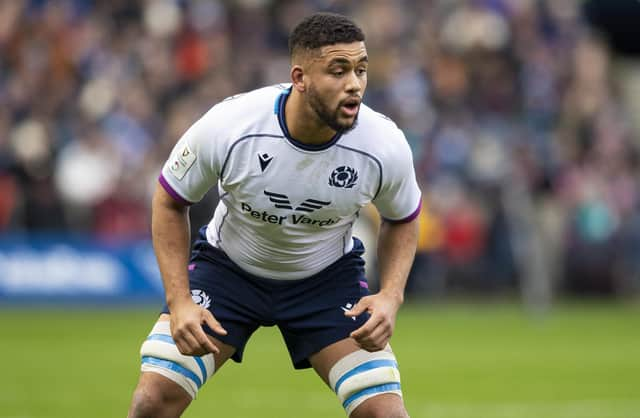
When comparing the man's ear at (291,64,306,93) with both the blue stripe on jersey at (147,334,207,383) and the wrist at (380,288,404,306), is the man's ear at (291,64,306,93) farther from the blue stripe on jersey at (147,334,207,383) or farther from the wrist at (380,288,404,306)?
the blue stripe on jersey at (147,334,207,383)

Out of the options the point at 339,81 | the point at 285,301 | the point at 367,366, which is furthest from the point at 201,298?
the point at 339,81

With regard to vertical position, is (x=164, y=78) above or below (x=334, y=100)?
above

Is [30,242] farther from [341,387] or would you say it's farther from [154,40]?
[341,387]

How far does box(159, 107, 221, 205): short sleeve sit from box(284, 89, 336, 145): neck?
0.39m

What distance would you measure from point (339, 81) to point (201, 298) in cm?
143

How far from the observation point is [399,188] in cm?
682

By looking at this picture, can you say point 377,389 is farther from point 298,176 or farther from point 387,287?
point 298,176

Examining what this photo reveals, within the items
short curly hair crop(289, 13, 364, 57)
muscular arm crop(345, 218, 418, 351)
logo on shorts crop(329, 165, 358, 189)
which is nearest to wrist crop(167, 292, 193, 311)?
muscular arm crop(345, 218, 418, 351)

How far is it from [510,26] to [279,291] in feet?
60.5

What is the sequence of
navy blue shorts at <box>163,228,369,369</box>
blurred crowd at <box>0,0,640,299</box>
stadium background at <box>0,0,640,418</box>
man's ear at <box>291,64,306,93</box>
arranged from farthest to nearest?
blurred crowd at <box>0,0,640,299</box>, stadium background at <box>0,0,640,418</box>, navy blue shorts at <box>163,228,369,369</box>, man's ear at <box>291,64,306,93</box>

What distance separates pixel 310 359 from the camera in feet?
22.9

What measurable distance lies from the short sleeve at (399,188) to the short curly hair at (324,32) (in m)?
0.65

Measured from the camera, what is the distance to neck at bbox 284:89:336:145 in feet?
21.7

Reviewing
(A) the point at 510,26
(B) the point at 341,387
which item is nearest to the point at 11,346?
(B) the point at 341,387
